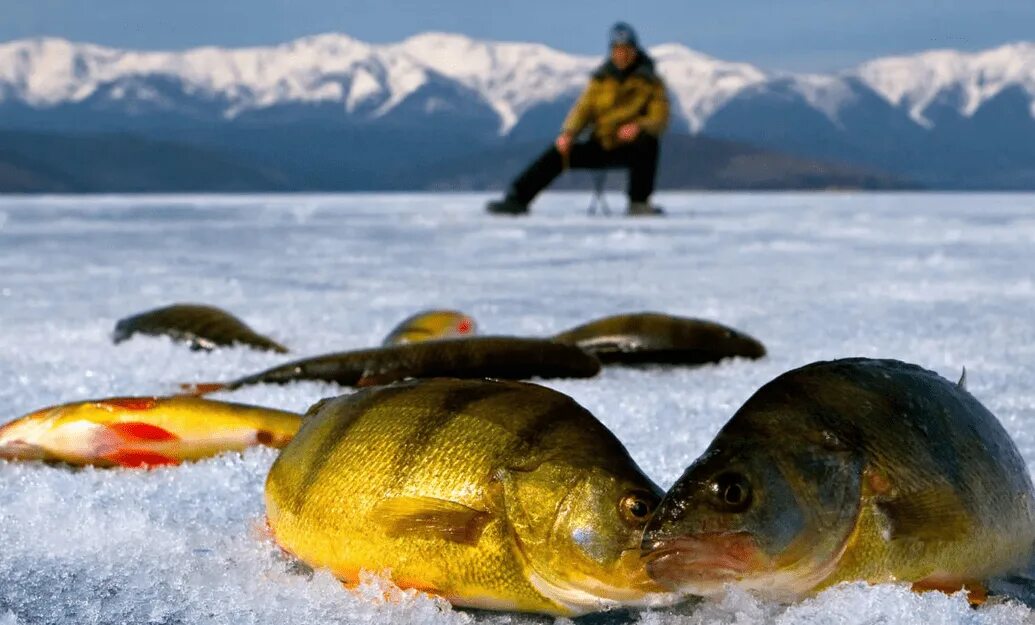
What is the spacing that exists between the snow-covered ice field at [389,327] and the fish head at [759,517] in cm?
8

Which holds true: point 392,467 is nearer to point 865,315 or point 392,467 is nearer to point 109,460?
point 109,460

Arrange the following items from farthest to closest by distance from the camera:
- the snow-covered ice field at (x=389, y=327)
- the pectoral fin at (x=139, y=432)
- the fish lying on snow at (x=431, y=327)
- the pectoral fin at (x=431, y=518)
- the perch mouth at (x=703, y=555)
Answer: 1. the fish lying on snow at (x=431, y=327)
2. the pectoral fin at (x=139, y=432)
3. the snow-covered ice field at (x=389, y=327)
4. the pectoral fin at (x=431, y=518)
5. the perch mouth at (x=703, y=555)

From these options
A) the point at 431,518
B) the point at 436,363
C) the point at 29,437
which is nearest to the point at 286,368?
the point at 436,363

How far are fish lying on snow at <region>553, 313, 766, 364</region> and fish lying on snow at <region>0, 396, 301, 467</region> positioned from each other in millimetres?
1587

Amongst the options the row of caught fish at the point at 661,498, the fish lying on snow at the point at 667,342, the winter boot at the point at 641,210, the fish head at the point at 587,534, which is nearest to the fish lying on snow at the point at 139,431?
the row of caught fish at the point at 661,498

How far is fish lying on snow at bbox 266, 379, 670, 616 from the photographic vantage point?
138cm

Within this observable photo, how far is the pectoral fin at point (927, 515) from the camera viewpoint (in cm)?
142

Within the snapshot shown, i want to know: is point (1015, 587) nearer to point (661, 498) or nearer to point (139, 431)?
point (661, 498)

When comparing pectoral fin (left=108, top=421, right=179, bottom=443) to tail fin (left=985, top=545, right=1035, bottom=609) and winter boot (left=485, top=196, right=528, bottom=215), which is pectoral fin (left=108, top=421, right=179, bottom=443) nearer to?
tail fin (left=985, top=545, right=1035, bottom=609)

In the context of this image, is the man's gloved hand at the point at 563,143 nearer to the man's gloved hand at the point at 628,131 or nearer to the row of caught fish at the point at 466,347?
the man's gloved hand at the point at 628,131

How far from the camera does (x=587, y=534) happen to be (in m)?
1.37

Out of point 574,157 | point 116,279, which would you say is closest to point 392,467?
point 116,279

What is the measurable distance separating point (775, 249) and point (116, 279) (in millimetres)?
4978

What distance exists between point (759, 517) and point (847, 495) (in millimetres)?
134
